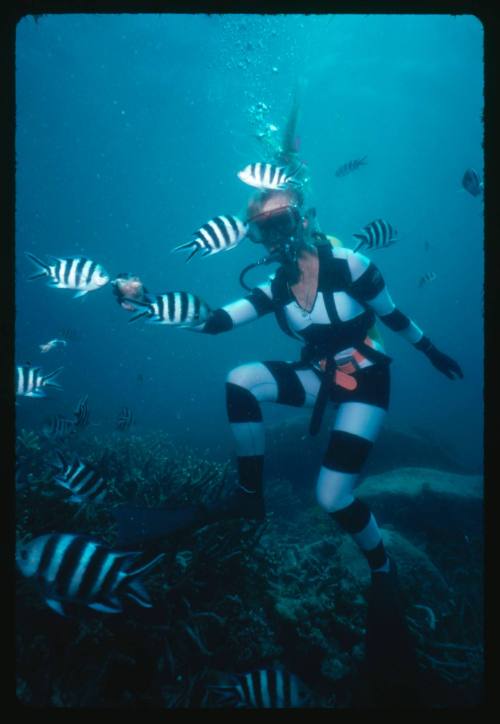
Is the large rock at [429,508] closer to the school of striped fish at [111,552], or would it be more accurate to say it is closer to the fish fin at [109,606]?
the school of striped fish at [111,552]

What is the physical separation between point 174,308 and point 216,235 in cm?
89

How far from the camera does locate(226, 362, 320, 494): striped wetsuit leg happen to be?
390 cm

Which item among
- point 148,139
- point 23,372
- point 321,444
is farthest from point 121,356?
point 23,372

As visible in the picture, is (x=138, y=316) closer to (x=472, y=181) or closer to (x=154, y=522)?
(x=154, y=522)

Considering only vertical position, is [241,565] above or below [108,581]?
below

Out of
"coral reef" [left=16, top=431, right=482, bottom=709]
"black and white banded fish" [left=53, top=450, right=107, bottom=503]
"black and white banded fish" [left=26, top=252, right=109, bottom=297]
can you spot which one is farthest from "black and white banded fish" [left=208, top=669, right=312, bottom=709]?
"black and white banded fish" [left=26, top=252, right=109, bottom=297]

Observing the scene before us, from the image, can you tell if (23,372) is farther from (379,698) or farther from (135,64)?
(135,64)

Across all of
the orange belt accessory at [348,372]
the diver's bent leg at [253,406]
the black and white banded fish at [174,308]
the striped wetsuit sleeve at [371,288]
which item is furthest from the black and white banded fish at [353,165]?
the black and white banded fish at [174,308]

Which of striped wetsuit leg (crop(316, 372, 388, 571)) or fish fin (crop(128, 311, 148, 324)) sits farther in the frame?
striped wetsuit leg (crop(316, 372, 388, 571))

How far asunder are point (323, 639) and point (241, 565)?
0.96 meters

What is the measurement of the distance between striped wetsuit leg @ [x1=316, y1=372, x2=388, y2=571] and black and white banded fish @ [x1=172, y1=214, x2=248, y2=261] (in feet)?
6.14

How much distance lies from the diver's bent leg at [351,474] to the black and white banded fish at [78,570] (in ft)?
6.66

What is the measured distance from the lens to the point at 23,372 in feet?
14.3

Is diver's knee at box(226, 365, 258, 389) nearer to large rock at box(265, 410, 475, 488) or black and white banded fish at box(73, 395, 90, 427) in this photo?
black and white banded fish at box(73, 395, 90, 427)
